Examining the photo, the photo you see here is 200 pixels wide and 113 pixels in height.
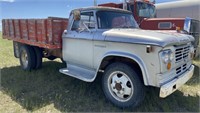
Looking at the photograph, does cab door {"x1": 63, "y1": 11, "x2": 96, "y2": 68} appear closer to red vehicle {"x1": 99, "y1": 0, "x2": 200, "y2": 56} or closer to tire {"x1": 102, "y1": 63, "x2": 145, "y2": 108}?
tire {"x1": 102, "y1": 63, "x2": 145, "y2": 108}

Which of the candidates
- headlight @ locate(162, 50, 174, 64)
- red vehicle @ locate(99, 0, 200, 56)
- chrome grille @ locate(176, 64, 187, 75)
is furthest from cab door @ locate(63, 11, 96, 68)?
red vehicle @ locate(99, 0, 200, 56)

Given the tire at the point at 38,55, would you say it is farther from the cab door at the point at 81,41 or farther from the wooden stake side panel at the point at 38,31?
the cab door at the point at 81,41

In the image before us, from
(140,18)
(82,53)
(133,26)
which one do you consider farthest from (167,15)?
(82,53)

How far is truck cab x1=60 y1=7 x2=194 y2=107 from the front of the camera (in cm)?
351

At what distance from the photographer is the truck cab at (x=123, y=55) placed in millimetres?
3514

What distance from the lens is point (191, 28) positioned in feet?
23.4

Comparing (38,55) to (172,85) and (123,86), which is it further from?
(172,85)

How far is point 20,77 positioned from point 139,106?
12.9 ft

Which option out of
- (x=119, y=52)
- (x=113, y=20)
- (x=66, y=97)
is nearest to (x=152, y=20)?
(x=113, y=20)

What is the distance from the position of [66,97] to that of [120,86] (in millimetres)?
1422

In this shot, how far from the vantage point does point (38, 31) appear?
587 cm

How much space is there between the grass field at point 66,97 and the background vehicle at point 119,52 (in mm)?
480

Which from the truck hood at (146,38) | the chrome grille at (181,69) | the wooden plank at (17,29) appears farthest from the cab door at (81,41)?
the wooden plank at (17,29)

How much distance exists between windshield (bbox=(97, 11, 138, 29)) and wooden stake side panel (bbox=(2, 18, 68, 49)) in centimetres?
137
